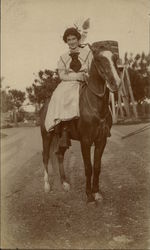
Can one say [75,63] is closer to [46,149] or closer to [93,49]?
[93,49]

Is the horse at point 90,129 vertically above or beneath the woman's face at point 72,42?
beneath

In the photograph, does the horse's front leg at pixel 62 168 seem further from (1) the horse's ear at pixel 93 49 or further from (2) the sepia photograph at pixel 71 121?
(1) the horse's ear at pixel 93 49

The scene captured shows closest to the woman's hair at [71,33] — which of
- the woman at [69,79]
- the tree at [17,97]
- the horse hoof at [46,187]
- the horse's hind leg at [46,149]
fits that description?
the woman at [69,79]

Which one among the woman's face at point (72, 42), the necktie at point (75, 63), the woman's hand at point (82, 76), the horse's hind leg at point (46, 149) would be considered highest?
the woman's face at point (72, 42)

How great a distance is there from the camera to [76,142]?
1541 mm

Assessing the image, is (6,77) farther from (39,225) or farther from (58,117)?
Result: (39,225)

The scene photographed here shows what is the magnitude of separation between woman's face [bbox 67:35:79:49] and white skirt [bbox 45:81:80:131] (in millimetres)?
121

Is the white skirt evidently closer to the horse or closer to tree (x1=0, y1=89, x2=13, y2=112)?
the horse

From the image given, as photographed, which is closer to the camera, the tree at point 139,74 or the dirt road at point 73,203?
the dirt road at point 73,203

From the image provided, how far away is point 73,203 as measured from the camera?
1502 millimetres

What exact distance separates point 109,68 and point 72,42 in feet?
0.52

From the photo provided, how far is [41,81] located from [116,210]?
500mm

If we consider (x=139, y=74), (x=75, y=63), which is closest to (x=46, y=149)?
(x=75, y=63)

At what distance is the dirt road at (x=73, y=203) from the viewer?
1.43 metres
